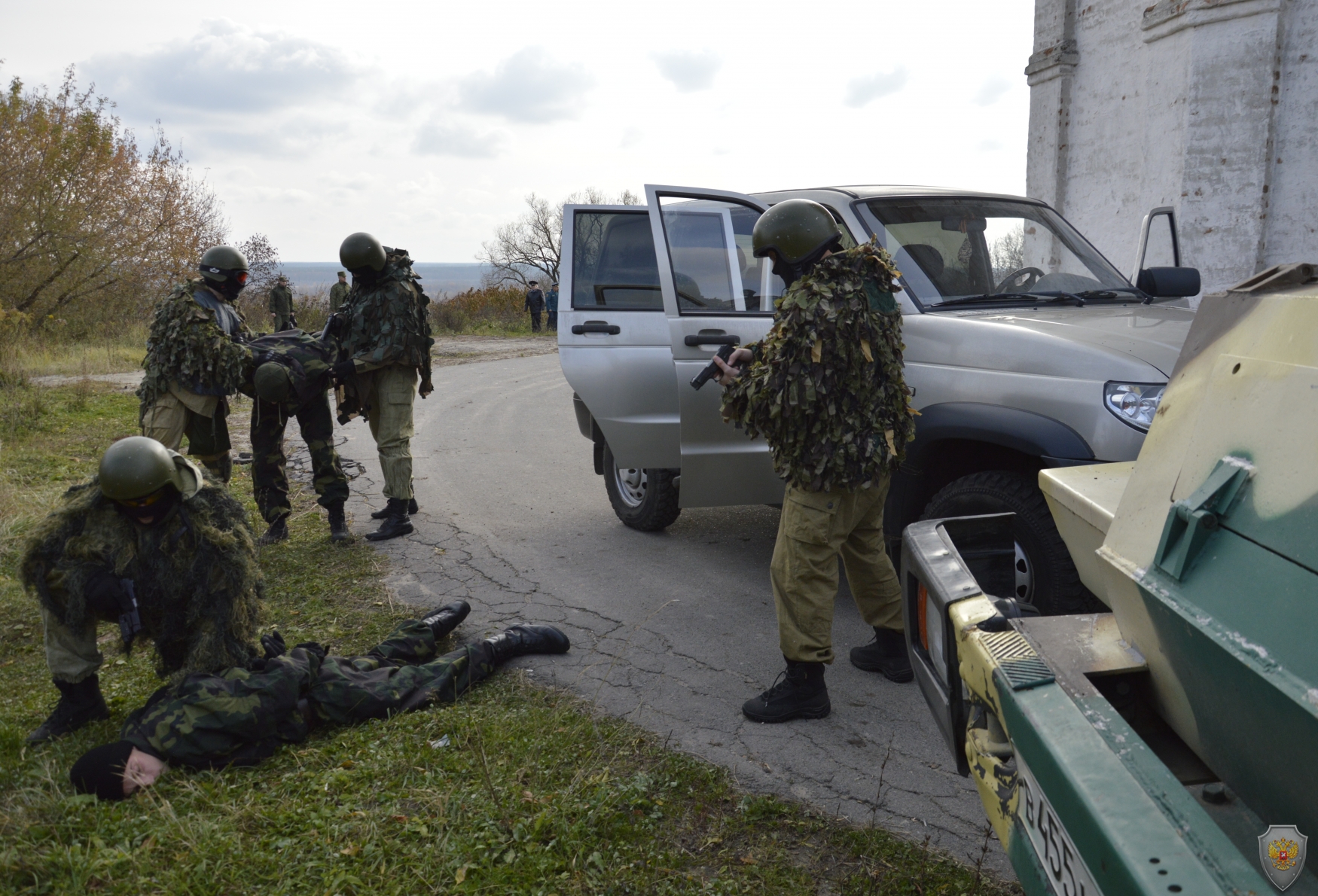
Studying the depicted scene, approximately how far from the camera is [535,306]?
995 inches

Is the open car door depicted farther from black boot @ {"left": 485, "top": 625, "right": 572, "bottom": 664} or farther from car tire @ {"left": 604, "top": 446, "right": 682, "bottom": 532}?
black boot @ {"left": 485, "top": 625, "right": 572, "bottom": 664}

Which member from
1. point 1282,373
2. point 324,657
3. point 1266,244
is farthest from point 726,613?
point 1266,244

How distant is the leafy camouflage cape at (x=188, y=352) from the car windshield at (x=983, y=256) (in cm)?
360

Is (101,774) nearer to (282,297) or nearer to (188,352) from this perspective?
(188,352)

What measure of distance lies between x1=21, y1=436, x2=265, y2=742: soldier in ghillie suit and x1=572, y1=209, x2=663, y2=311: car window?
8.52 ft

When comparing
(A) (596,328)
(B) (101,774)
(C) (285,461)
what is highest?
(A) (596,328)

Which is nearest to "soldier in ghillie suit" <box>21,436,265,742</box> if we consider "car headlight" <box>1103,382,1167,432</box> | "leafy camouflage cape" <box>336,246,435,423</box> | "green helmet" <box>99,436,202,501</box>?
"green helmet" <box>99,436,202,501</box>

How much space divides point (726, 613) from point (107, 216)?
1561 centimetres

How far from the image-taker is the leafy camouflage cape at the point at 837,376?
3.20m

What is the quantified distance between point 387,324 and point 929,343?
10.7ft

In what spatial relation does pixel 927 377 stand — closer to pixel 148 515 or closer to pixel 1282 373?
pixel 1282 373

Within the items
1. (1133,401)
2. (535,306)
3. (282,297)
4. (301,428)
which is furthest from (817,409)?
(535,306)

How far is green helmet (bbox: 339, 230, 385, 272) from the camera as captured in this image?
5.59 metres

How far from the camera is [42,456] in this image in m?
8.07
